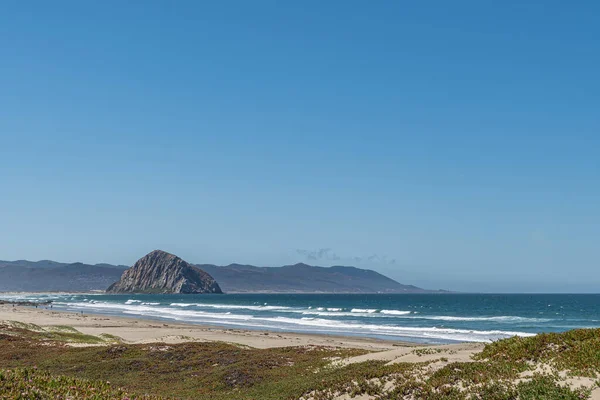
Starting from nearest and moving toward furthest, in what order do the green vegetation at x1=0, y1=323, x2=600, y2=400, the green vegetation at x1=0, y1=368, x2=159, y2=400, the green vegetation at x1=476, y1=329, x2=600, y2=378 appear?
the green vegetation at x1=0, y1=368, x2=159, y2=400, the green vegetation at x1=0, y1=323, x2=600, y2=400, the green vegetation at x1=476, y1=329, x2=600, y2=378

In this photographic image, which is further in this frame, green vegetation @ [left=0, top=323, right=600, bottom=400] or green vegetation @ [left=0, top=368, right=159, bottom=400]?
green vegetation @ [left=0, top=323, right=600, bottom=400]

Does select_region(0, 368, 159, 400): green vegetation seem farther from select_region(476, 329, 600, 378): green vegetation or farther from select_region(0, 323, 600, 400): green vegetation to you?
select_region(476, 329, 600, 378): green vegetation

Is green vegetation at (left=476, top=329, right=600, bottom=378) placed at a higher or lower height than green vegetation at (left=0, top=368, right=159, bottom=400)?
higher

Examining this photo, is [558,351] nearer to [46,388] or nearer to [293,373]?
[293,373]

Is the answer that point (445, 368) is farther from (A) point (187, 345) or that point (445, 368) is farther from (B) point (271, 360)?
(A) point (187, 345)

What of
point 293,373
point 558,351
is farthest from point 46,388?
point 558,351

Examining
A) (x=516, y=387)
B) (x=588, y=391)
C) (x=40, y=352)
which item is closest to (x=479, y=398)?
(x=516, y=387)

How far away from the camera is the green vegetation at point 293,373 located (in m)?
14.9

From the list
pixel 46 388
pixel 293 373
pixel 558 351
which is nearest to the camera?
pixel 46 388

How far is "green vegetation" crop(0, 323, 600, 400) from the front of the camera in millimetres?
14852

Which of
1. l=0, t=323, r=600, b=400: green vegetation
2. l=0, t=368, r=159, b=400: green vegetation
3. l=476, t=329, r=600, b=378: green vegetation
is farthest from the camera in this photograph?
→ l=476, t=329, r=600, b=378: green vegetation

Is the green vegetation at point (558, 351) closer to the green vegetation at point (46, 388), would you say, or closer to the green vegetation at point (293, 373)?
the green vegetation at point (293, 373)

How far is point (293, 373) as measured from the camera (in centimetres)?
2572

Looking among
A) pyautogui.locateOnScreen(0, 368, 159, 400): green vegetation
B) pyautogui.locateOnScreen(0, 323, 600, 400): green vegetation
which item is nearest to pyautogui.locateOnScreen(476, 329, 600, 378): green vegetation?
pyautogui.locateOnScreen(0, 323, 600, 400): green vegetation
